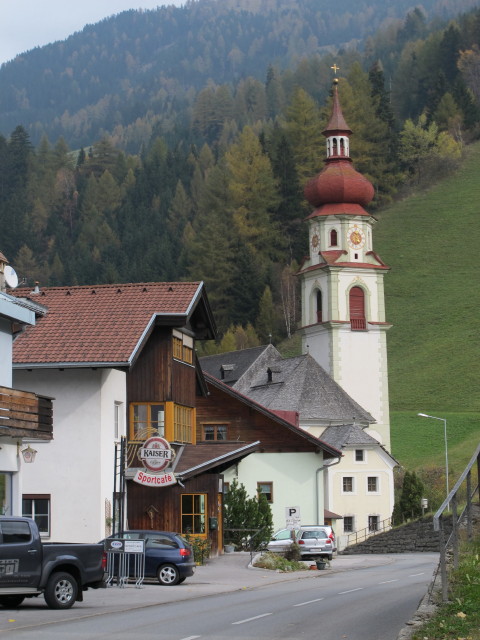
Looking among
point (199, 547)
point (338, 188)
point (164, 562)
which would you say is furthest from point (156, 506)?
point (338, 188)

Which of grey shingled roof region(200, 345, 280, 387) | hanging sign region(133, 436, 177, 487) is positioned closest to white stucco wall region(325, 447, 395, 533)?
grey shingled roof region(200, 345, 280, 387)

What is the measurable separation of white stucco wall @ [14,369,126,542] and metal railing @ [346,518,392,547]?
33.9 metres

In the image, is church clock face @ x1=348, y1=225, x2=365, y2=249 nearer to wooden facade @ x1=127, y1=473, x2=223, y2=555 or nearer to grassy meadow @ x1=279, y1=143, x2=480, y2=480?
grassy meadow @ x1=279, y1=143, x2=480, y2=480

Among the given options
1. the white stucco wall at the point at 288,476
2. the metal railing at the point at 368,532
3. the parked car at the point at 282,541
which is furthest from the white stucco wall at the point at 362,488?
the parked car at the point at 282,541

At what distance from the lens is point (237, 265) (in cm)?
13238

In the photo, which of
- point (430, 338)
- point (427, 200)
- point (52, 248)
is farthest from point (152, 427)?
point (52, 248)

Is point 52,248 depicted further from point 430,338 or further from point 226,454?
point 226,454

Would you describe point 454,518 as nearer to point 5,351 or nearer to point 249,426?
point 5,351

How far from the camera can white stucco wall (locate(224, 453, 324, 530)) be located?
57688 mm

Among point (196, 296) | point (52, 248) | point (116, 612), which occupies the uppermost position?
point (52, 248)

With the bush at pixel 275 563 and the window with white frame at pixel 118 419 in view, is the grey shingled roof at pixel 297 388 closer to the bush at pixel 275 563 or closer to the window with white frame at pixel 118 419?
the window with white frame at pixel 118 419

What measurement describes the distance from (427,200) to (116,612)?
388ft

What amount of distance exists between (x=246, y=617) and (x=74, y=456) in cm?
1805

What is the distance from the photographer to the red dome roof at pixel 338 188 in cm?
9862
